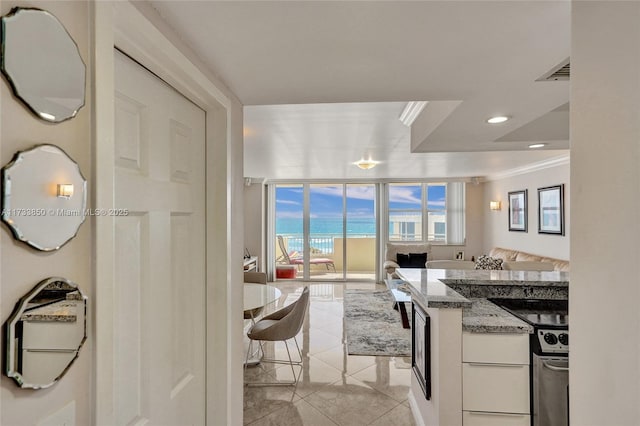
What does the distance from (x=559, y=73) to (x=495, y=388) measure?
161cm

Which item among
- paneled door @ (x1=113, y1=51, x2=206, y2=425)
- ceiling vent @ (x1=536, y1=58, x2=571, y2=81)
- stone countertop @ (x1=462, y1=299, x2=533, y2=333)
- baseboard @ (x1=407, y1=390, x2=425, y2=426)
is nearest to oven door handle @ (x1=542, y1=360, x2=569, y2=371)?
stone countertop @ (x1=462, y1=299, x2=533, y2=333)

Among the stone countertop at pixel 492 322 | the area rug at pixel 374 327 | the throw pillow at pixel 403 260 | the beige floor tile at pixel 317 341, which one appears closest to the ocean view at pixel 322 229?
the throw pillow at pixel 403 260

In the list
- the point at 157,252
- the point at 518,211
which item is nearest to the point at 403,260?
the point at 518,211

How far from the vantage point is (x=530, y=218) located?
5.55 meters

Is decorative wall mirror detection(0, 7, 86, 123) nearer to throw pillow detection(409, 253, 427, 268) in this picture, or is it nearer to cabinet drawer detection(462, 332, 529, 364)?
cabinet drawer detection(462, 332, 529, 364)

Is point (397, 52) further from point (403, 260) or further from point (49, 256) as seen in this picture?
point (403, 260)

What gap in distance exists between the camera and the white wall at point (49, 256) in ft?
1.64

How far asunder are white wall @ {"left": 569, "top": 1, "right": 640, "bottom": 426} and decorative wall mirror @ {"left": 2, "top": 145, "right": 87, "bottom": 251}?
3.55 feet

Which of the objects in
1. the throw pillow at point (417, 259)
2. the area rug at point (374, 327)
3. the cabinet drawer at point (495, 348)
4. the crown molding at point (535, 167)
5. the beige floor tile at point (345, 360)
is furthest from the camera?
the throw pillow at point (417, 259)

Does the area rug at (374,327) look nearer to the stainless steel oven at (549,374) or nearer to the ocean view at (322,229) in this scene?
the stainless steel oven at (549,374)

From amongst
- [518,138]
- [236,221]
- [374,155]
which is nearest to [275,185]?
[374,155]

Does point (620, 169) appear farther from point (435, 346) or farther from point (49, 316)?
point (435, 346)

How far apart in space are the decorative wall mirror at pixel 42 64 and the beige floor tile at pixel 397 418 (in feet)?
8.63

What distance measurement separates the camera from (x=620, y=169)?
68 centimetres
